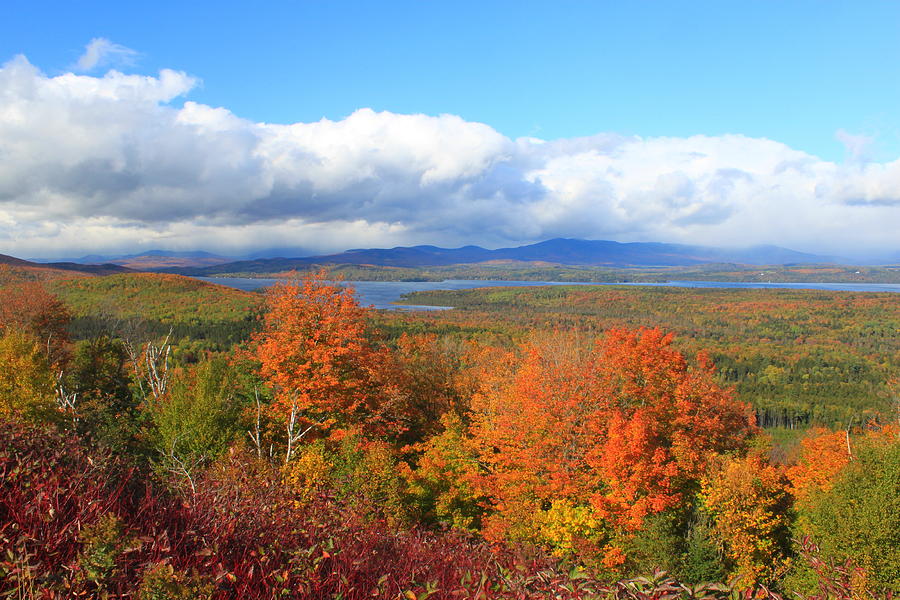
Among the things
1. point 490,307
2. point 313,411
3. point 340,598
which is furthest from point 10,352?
→ point 490,307

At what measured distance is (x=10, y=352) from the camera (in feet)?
65.1

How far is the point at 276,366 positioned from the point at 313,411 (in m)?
2.70

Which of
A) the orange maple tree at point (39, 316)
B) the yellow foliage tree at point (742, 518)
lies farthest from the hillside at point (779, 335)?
the orange maple tree at point (39, 316)

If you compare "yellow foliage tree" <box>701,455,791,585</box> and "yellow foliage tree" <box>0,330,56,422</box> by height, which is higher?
"yellow foliage tree" <box>0,330,56,422</box>

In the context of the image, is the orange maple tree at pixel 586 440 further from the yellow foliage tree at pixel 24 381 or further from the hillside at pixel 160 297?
the hillside at pixel 160 297


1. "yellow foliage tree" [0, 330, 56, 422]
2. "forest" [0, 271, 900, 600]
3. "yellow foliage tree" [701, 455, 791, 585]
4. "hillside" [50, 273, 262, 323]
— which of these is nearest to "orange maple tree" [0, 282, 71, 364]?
"forest" [0, 271, 900, 600]

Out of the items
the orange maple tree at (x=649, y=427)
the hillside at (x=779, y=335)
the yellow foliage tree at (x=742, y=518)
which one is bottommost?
the hillside at (x=779, y=335)

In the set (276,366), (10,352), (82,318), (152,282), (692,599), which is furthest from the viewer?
(152,282)

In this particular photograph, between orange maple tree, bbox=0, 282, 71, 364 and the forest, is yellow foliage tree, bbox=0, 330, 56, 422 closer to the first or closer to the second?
the forest

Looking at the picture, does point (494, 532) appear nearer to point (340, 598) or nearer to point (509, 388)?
point (509, 388)

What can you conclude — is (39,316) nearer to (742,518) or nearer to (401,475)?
(401,475)

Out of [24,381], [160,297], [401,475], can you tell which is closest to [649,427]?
[401,475]

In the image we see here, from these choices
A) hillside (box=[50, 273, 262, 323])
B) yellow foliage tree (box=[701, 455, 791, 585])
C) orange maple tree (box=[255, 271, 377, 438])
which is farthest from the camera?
hillside (box=[50, 273, 262, 323])

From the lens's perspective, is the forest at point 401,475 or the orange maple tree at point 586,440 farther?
the orange maple tree at point 586,440
